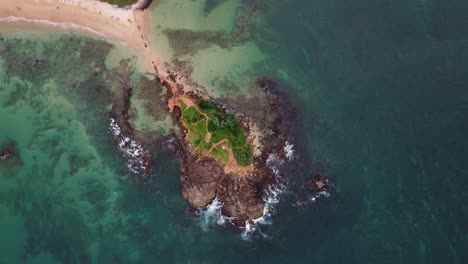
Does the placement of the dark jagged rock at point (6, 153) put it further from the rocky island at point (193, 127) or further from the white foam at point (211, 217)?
the white foam at point (211, 217)

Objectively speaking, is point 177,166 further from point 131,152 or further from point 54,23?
point 54,23

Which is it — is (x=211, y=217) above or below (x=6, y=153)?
below

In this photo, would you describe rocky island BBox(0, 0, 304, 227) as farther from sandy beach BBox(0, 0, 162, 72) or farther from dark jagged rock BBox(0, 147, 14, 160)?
dark jagged rock BBox(0, 147, 14, 160)

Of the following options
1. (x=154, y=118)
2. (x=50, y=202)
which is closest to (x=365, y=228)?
(x=154, y=118)

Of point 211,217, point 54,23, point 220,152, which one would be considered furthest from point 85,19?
point 211,217

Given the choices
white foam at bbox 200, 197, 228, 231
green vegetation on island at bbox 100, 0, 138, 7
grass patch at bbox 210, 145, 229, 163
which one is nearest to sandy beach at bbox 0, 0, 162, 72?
green vegetation on island at bbox 100, 0, 138, 7

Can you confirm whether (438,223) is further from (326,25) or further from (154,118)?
(154,118)
